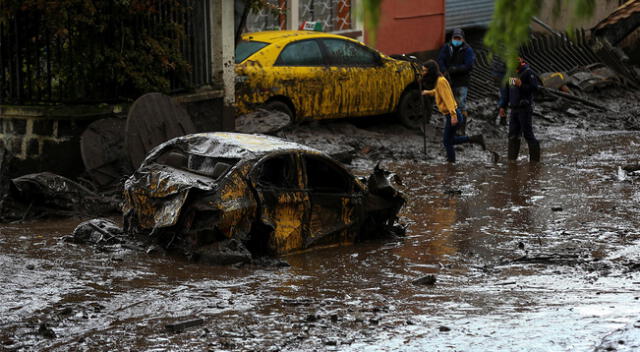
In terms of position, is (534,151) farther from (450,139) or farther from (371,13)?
(371,13)

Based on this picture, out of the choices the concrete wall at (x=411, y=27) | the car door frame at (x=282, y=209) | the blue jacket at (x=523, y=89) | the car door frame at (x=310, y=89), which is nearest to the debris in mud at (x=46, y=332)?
the car door frame at (x=282, y=209)

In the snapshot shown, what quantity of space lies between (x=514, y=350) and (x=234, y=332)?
2.15m

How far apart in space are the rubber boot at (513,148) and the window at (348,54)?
10.6 feet

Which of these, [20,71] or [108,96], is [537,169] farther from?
[20,71]

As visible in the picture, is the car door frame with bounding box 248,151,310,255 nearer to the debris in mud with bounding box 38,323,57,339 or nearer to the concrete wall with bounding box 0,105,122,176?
the debris in mud with bounding box 38,323,57,339

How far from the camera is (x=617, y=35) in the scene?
86.7 ft

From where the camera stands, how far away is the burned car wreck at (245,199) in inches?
385

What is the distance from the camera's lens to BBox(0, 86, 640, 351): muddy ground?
7.57m

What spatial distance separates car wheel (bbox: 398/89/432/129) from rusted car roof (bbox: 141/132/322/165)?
907cm

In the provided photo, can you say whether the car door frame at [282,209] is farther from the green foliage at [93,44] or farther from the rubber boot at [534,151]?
the rubber boot at [534,151]

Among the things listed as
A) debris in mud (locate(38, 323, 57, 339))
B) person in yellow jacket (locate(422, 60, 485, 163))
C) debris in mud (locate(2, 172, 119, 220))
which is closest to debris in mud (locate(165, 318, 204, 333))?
debris in mud (locate(38, 323, 57, 339))

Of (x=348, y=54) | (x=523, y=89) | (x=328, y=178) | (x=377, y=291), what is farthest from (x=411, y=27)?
(x=377, y=291)

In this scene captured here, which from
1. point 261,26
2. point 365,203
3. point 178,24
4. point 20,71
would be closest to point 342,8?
point 261,26

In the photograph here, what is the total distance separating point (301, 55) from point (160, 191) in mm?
8296
